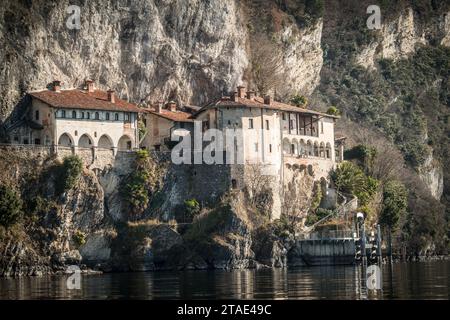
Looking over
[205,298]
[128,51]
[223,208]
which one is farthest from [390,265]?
[205,298]

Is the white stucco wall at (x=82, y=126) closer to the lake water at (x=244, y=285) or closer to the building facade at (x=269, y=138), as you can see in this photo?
the building facade at (x=269, y=138)

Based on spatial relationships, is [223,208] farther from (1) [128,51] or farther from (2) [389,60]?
(2) [389,60]

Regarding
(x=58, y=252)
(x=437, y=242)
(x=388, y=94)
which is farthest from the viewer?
(x=388, y=94)

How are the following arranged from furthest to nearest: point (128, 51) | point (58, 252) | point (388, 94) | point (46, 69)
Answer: point (388, 94) < point (128, 51) < point (46, 69) < point (58, 252)

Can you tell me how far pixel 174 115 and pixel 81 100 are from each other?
12.0 metres

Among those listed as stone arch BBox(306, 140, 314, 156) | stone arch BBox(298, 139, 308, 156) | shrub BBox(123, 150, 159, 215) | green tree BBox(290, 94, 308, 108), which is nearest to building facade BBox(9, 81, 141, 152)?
shrub BBox(123, 150, 159, 215)

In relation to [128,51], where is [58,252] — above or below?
below

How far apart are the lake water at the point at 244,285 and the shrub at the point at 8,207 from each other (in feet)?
26.5

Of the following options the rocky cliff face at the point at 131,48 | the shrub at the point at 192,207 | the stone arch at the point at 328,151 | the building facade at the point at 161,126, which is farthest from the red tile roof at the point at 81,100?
the stone arch at the point at 328,151

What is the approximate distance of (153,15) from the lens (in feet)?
473

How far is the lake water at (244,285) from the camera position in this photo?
86.5 m
